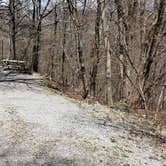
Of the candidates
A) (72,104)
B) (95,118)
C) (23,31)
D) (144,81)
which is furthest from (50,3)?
(95,118)

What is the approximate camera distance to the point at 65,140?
441 inches

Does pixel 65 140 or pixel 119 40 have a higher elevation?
pixel 119 40

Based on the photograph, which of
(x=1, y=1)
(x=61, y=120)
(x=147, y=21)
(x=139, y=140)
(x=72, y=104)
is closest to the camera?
(x=139, y=140)

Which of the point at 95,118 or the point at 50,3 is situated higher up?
the point at 50,3

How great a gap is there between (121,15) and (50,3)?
15.1 m

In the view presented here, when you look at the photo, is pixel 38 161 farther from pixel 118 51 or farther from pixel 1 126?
pixel 118 51

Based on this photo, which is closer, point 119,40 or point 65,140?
point 65,140

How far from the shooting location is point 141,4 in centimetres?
2325

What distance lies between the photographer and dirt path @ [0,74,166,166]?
9672 mm

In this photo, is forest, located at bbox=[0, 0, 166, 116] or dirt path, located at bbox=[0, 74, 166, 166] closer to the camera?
dirt path, located at bbox=[0, 74, 166, 166]

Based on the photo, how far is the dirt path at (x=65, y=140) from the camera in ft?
31.7

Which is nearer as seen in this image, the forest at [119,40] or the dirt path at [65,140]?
the dirt path at [65,140]

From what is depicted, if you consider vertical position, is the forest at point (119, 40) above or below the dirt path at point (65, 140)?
above

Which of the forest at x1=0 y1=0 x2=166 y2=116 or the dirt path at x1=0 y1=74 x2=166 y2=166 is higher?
the forest at x1=0 y1=0 x2=166 y2=116
